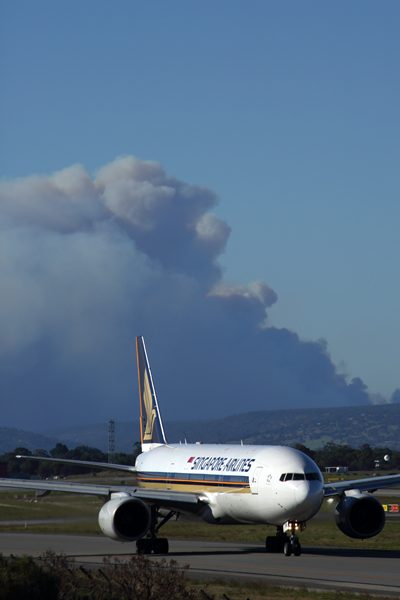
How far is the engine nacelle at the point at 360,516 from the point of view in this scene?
120 ft

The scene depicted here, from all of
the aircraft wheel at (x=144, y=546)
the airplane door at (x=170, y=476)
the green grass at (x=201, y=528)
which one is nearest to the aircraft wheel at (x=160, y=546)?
the aircraft wheel at (x=144, y=546)

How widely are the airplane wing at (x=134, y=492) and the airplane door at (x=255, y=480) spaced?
3962mm

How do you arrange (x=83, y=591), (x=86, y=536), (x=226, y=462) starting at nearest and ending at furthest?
(x=83, y=591)
(x=226, y=462)
(x=86, y=536)

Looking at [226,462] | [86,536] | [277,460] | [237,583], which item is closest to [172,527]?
[86,536]

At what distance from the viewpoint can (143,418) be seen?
5259 centimetres

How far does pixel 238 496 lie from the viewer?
3641 cm

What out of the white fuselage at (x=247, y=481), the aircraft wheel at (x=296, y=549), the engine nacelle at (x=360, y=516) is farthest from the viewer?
the engine nacelle at (x=360, y=516)

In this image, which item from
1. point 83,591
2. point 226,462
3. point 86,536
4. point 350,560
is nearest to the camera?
point 83,591

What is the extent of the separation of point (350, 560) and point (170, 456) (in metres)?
12.9

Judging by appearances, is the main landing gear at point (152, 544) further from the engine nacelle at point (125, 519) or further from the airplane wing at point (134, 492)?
the engine nacelle at point (125, 519)

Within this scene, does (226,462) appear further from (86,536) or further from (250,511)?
(86,536)

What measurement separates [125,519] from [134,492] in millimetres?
1944

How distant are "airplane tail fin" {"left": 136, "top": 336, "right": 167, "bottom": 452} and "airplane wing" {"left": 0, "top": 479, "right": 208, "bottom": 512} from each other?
11.1 metres

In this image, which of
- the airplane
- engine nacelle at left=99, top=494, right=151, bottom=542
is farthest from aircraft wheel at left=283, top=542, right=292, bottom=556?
engine nacelle at left=99, top=494, right=151, bottom=542
